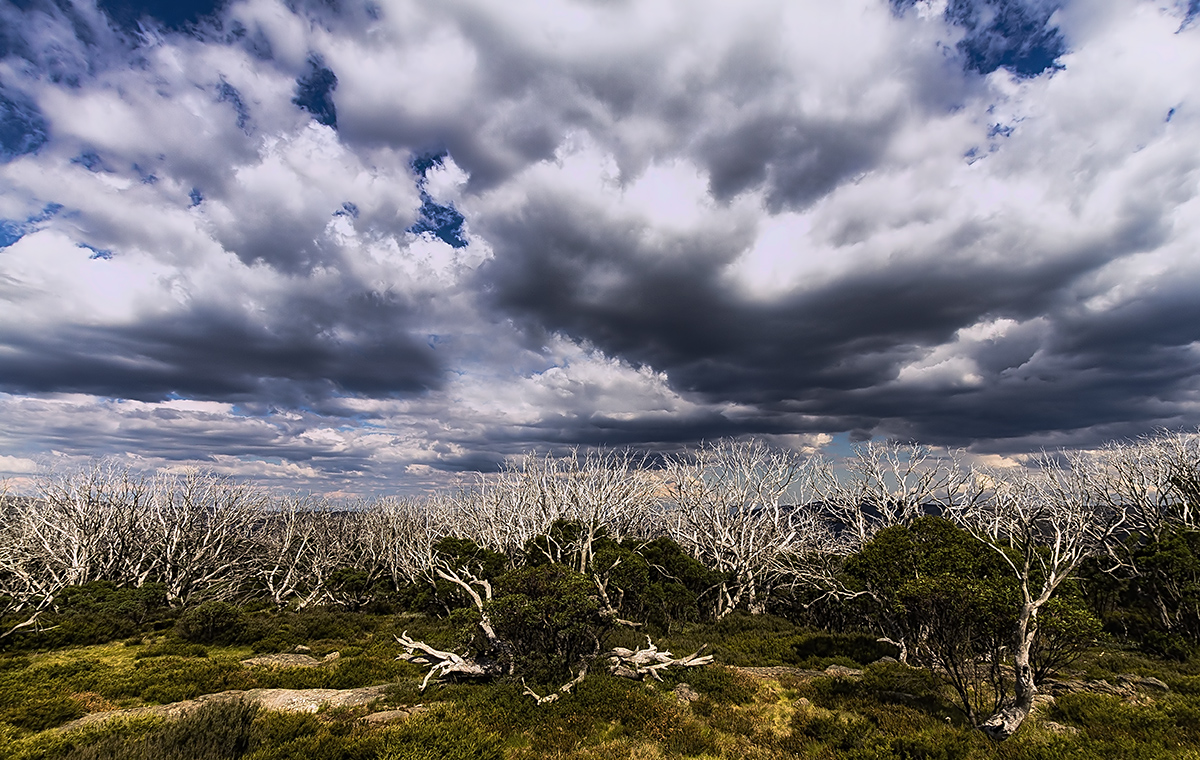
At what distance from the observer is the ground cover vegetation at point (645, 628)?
1278 cm

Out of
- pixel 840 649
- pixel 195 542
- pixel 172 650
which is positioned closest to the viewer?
pixel 840 649

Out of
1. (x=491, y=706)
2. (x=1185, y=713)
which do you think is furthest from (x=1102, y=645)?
(x=491, y=706)

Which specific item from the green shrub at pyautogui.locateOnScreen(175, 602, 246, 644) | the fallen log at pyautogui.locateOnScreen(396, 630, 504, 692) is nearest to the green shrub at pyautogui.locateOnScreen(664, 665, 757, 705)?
the fallen log at pyautogui.locateOnScreen(396, 630, 504, 692)

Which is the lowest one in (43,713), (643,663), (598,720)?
(643,663)

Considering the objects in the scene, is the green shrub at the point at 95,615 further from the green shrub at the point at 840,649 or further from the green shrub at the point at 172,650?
the green shrub at the point at 840,649

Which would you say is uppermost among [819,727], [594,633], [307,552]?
[594,633]

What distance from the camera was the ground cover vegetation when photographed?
1278cm

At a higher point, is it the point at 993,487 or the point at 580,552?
the point at 993,487

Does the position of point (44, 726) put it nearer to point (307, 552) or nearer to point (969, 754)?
point (969, 754)

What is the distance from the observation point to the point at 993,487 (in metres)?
37.6

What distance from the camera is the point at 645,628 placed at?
101ft

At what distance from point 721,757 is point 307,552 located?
56755 millimetres

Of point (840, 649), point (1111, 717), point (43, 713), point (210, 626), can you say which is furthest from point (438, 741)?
point (210, 626)

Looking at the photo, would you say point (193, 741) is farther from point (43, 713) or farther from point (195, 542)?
point (195, 542)
